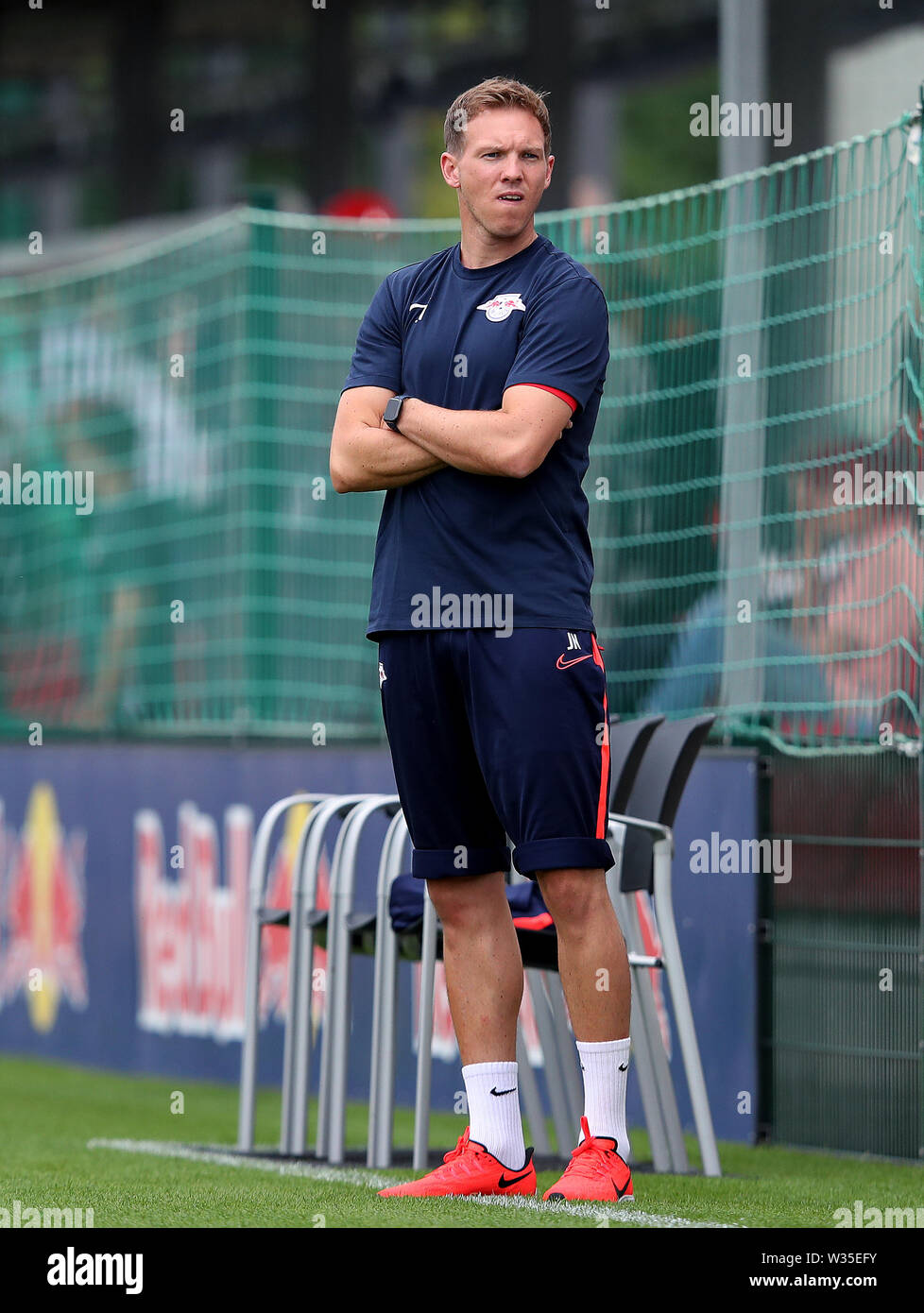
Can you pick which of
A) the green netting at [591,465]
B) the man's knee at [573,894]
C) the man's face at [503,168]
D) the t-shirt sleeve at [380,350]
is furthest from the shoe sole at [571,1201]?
the green netting at [591,465]

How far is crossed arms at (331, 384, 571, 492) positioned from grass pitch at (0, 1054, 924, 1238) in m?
1.37

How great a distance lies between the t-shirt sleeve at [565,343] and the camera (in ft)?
14.1

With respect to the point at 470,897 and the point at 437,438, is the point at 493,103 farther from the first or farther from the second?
the point at 470,897

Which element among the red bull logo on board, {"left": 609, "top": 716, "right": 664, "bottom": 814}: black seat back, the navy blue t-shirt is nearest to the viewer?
the navy blue t-shirt

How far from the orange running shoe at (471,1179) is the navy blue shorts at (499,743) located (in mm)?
549

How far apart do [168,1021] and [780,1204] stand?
4.43 meters

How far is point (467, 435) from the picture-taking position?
169 inches

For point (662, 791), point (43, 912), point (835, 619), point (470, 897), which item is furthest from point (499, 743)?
point (43, 912)

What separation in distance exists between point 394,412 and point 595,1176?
1.50 metres

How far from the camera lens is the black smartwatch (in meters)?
4.43

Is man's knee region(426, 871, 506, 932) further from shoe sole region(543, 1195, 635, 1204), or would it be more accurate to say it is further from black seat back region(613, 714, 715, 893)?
black seat back region(613, 714, 715, 893)

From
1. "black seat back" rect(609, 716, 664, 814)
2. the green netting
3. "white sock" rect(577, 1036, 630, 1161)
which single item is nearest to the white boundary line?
"white sock" rect(577, 1036, 630, 1161)
